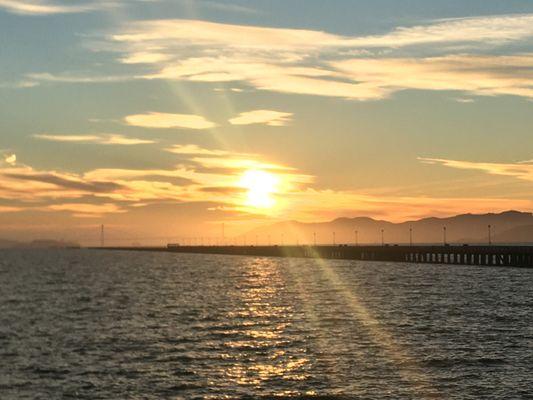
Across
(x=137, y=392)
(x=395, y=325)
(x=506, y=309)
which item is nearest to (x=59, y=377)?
(x=137, y=392)

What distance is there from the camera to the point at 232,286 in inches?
4587

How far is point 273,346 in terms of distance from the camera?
5028 cm

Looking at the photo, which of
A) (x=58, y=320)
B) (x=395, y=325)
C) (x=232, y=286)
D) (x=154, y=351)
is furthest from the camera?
(x=232, y=286)

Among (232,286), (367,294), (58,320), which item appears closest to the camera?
(58,320)

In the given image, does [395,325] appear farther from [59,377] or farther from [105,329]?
[59,377]

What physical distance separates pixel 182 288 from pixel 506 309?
168ft

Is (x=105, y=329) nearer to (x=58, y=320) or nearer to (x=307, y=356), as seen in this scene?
(x=58, y=320)

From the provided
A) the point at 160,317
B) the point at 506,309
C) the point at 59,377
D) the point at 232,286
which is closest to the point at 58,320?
the point at 160,317

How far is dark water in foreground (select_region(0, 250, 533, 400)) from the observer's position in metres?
37.8

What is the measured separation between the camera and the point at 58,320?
68062mm

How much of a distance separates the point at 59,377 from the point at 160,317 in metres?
28.1

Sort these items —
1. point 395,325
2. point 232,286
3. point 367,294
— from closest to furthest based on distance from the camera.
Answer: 1. point 395,325
2. point 367,294
3. point 232,286

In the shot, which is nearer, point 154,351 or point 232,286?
point 154,351

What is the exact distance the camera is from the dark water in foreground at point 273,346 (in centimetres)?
3784
